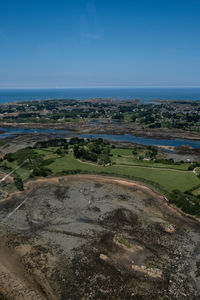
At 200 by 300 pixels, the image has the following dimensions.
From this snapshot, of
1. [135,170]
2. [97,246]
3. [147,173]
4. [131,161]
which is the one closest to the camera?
[97,246]

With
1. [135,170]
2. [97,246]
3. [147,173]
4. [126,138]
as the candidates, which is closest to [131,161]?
[135,170]

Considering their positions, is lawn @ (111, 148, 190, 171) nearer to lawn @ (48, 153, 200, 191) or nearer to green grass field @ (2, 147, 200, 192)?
green grass field @ (2, 147, 200, 192)

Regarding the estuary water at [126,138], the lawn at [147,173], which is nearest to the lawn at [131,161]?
the lawn at [147,173]

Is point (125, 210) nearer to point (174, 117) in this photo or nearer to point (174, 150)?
point (174, 150)

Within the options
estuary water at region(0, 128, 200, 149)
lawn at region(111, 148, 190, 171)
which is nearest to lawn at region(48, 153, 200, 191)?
lawn at region(111, 148, 190, 171)

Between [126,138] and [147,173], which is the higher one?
[147,173]

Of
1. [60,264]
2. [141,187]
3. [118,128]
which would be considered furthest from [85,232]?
[118,128]

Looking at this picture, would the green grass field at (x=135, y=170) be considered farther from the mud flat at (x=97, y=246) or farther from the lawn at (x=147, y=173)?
the mud flat at (x=97, y=246)

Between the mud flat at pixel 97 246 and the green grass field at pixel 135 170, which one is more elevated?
the green grass field at pixel 135 170

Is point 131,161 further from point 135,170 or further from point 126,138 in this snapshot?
→ point 126,138
